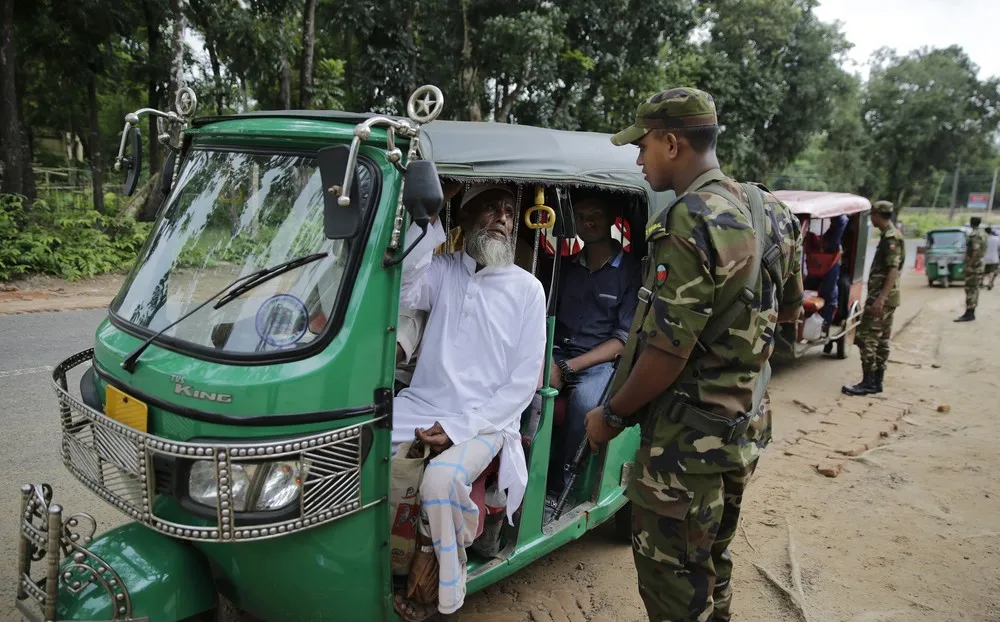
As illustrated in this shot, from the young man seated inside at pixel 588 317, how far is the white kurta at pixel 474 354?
2.24ft

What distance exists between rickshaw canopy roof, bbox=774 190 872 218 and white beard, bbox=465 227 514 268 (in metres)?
6.01

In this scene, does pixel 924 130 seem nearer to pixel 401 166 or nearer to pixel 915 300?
pixel 915 300

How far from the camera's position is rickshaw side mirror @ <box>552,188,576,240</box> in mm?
3299

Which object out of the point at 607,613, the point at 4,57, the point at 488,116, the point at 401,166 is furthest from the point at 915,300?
the point at 4,57

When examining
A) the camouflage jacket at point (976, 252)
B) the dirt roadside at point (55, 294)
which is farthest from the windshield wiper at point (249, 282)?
the camouflage jacket at point (976, 252)

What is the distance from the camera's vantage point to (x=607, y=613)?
11.3 ft

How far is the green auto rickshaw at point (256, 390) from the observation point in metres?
2.15

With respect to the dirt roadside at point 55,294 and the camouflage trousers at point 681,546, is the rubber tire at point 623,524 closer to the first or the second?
the camouflage trousers at point 681,546

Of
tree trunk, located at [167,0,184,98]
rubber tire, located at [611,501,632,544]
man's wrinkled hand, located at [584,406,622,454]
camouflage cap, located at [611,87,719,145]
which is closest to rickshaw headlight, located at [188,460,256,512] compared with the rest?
man's wrinkled hand, located at [584,406,622,454]

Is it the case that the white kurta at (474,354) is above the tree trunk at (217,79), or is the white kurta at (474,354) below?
below

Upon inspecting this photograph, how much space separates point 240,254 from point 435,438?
1.01 meters

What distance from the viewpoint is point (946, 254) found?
17812 mm

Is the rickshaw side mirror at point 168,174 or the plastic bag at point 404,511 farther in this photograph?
the rickshaw side mirror at point 168,174

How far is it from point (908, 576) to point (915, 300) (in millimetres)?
14099
